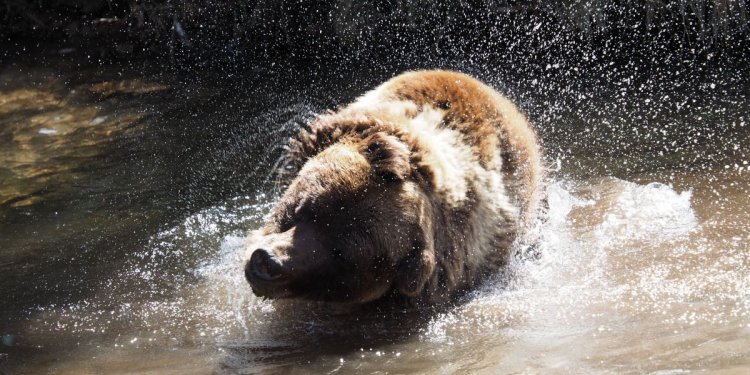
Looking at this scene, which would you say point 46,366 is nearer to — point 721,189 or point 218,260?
point 218,260

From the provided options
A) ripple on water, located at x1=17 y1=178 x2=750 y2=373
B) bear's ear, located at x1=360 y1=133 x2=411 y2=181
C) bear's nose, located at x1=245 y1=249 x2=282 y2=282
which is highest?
bear's ear, located at x1=360 y1=133 x2=411 y2=181

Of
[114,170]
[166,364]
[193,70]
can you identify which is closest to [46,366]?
[166,364]

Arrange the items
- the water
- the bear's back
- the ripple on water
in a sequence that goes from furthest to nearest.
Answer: the bear's back → the water → the ripple on water

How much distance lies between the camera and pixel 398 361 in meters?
3.46

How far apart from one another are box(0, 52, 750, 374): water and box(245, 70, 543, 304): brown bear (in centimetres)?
24

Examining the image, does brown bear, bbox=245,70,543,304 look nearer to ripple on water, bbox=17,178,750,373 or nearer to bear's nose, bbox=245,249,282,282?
bear's nose, bbox=245,249,282,282

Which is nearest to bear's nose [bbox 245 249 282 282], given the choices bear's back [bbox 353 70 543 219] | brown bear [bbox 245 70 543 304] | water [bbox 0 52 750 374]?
brown bear [bbox 245 70 543 304]

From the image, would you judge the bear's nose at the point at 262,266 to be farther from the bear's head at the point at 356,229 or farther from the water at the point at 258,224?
the water at the point at 258,224

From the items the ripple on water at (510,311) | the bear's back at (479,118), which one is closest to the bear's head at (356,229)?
the ripple on water at (510,311)

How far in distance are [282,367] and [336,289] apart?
546 mm

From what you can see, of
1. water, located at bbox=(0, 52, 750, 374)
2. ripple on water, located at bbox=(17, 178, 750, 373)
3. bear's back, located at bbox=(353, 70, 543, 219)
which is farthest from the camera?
bear's back, located at bbox=(353, 70, 543, 219)

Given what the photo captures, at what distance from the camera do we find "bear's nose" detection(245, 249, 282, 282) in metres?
3.56

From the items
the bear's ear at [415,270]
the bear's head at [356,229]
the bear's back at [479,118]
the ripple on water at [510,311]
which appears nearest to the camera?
the ripple on water at [510,311]

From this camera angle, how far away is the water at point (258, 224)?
3508 mm
